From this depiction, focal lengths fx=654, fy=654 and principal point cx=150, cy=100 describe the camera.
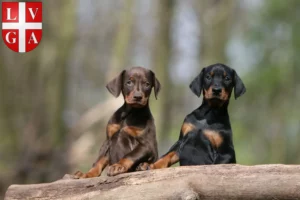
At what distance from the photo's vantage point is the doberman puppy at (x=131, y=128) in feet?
22.2

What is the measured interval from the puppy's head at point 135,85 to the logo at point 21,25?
21.1 ft

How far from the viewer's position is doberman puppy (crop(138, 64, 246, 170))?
6.58 meters

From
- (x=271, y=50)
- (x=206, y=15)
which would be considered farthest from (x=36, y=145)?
(x=271, y=50)

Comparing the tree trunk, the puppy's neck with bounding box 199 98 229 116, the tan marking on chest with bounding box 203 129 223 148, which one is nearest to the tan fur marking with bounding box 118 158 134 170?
the tan marking on chest with bounding box 203 129 223 148

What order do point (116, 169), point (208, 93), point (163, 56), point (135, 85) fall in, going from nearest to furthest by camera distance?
point (116, 169)
point (208, 93)
point (135, 85)
point (163, 56)

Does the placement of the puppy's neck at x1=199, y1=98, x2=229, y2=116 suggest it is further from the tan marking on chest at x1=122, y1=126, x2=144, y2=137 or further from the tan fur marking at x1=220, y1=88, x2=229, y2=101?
the tan marking on chest at x1=122, y1=126, x2=144, y2=137

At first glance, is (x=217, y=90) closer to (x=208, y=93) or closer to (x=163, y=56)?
(x=208, y=93)

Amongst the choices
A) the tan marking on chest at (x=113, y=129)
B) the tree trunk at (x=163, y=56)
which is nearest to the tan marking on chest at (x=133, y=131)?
the tan marking on chest at (x=113, y=129)

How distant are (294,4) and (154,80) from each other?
2308 centimetres

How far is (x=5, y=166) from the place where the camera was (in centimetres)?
1877

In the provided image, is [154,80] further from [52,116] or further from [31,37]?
[52,116]

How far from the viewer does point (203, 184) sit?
6277 mm

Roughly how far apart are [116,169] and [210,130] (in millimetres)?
1031

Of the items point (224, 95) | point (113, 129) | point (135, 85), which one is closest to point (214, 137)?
point (224, 95)
